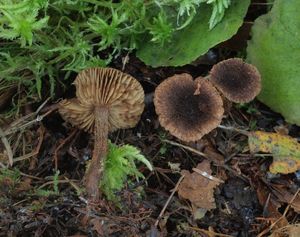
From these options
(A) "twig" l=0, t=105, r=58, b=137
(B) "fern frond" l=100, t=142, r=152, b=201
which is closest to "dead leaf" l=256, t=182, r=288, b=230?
(B) "fern frond" l=100, t=142, r=152, b=201

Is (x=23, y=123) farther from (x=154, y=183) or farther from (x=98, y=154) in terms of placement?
(x=154, y=183)

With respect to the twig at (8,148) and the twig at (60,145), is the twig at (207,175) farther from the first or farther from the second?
the twig at (8,148)

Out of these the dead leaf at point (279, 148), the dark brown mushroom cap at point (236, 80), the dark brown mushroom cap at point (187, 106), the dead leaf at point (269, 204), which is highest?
the dark brown mushroom cap at point (236, 80)

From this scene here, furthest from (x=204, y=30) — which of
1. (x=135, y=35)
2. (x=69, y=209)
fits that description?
(x=69, y=209)

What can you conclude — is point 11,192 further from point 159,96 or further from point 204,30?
point 204,30

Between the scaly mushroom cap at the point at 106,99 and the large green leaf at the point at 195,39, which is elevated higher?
the large green leaf at the point at 195,39

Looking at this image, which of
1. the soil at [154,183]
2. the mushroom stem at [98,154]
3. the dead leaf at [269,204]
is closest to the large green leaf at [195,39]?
the soil at [154,183]
